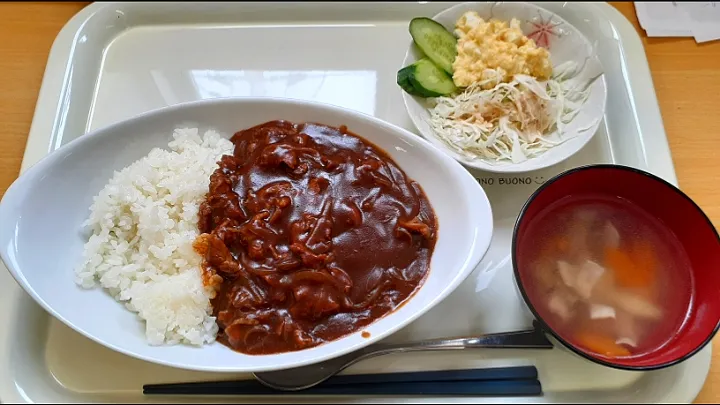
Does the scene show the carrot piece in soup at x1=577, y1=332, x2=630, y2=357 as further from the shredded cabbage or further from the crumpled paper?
the crumpled paper

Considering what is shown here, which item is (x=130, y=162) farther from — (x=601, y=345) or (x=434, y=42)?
(x=601, y=345)

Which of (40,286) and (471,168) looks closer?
(40,286)

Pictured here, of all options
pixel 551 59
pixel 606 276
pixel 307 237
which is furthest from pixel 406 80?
pixel 606 276

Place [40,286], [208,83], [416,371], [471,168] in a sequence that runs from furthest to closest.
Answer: [208,83] < [471,168] < [416,371] < [40,286]

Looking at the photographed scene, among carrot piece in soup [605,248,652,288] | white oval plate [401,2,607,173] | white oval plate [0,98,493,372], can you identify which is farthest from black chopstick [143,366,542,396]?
white oval plate [401,2,607,173]

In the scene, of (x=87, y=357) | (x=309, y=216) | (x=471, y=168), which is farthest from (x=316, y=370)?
(x=471, y=168)

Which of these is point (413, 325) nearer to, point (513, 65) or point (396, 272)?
point (396, 272)

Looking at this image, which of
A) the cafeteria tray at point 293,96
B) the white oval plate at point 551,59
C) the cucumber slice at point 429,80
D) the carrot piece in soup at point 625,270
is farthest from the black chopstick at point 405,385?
the cucumber slice at point 429,80
